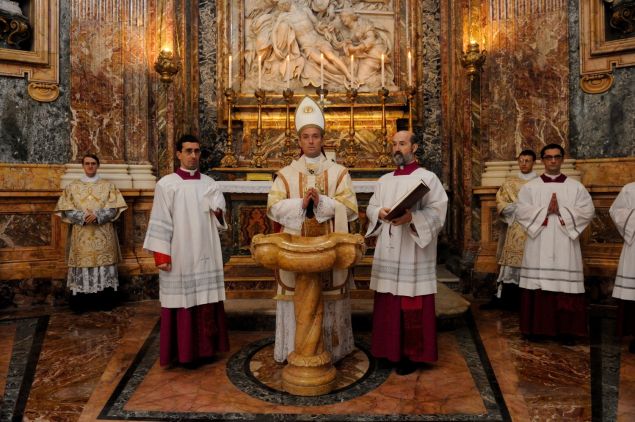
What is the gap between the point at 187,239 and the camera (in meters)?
3.97

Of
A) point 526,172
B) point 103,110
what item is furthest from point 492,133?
point 103,110

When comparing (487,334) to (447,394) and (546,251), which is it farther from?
(447,394)

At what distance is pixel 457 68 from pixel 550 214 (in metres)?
3.31

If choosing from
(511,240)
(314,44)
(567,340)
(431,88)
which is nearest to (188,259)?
(567,340)

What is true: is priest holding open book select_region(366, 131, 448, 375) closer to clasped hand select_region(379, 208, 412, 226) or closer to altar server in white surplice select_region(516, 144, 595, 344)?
clasped hand select_region(379, 208, 412, 226)

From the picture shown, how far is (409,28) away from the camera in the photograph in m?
7.43

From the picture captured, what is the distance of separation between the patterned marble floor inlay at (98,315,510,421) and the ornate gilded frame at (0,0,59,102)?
407cm

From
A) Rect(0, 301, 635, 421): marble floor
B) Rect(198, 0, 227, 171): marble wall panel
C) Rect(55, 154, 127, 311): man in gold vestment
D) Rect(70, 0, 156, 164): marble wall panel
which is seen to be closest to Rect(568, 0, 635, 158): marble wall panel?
Rect(0, 301, 635, 421): marble floor

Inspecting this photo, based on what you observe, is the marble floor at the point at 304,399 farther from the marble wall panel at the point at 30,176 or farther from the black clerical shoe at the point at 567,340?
the marble wall panel at the point at 30,176

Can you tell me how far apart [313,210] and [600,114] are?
4.46 metres

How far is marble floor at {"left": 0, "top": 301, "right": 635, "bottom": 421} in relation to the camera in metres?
3.16

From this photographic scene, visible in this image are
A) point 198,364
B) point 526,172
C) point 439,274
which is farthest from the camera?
point 439,274

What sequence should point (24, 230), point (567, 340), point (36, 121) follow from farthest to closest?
point (36, 121) < point (24, 230) < point (567, 340)

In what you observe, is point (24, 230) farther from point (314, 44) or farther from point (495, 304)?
point (495, 304)
